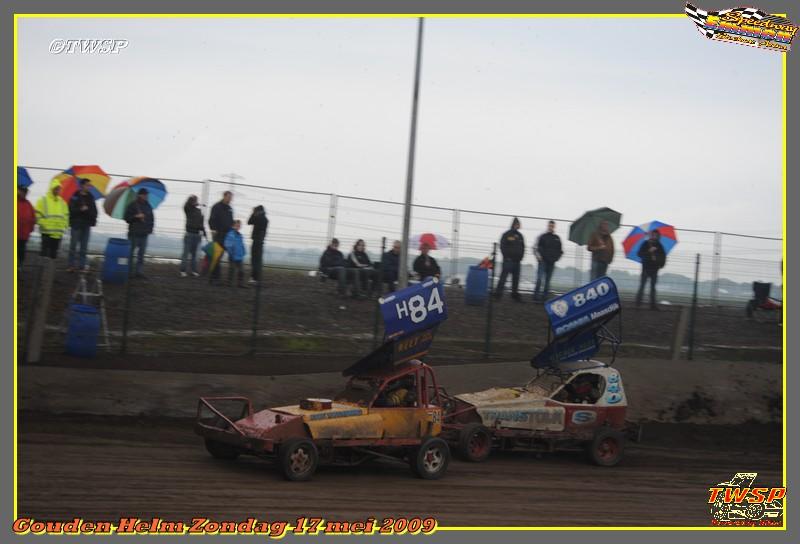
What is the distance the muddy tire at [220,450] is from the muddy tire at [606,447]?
5.61 metres

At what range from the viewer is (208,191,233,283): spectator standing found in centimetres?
1852

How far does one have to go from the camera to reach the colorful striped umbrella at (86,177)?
18.3m

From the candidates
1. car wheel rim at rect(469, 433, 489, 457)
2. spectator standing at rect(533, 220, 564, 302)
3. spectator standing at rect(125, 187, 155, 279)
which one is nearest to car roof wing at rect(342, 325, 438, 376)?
car wheel rim at rect(469, 433, 489, 457)

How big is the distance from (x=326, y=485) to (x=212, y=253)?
786cm

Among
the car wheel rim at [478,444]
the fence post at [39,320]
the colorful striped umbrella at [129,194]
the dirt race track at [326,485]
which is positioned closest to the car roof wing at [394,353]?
the dirt race track at [326,485]

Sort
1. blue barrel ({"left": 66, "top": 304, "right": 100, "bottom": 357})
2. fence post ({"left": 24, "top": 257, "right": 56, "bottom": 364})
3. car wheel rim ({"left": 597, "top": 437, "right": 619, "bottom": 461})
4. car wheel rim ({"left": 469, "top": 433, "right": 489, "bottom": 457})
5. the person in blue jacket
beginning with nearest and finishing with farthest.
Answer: car wheel rim ({"left": 469, "top": 433, "right": 489, "bottom": 457}) → car wheel rim ({"left": 597, "top": 437, "right": 619, "bottom": 461}) → fence post ({"left": 24, "top": 257, "right": 56, "bottom": 364}) → blue barrel ({"left": 66, "top": 304, "right": 100, "bottom": 357}) → the person in blue jacket

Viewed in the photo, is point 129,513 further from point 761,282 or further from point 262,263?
point 761,282

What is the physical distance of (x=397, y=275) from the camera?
61.9ft

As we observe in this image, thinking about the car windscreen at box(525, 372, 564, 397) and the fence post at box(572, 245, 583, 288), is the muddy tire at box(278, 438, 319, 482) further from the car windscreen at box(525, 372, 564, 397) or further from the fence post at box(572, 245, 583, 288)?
the fence post at box(572, 245, 583, 288)

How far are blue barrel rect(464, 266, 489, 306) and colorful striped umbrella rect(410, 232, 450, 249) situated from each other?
0.94m

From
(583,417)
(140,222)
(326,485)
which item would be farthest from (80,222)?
(583,417)

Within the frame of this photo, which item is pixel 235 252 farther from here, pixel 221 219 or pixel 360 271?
pixel 360 271

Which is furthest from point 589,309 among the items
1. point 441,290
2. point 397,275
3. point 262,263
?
point 262,263

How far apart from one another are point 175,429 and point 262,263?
500cm
